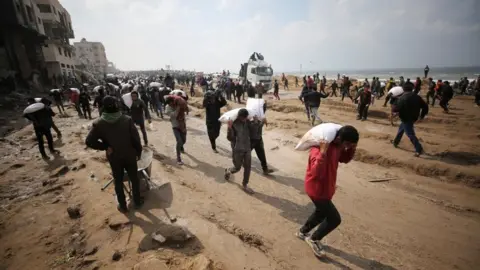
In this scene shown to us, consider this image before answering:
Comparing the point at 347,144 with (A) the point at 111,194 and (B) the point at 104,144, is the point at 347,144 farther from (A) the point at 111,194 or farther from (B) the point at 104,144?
(A) the point at 111,194

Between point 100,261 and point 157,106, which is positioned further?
point 157,106

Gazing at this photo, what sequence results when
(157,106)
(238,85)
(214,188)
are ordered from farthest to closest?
1. (238,85)
2. (157,106)
3. (214,188)

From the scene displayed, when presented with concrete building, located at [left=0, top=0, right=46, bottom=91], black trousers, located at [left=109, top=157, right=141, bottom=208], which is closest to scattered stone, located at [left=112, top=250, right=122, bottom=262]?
black trousers, located at [left=109, top=157, right=141, bottom=208]

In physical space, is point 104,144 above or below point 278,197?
above

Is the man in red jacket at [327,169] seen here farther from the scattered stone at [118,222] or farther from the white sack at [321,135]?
the scattered stone at [118,222]

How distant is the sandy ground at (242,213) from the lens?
3.09 metres

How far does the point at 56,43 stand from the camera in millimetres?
33906

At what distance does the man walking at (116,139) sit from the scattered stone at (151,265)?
1.44 m

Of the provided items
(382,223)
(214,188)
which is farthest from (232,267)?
(382,223)

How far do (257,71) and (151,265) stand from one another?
72.9 feet

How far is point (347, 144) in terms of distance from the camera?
2.66 metres

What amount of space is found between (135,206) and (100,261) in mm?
1159

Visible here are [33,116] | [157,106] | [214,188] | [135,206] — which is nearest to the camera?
[135,206]

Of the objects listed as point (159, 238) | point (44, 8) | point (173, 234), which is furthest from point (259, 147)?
point (44, 8)
